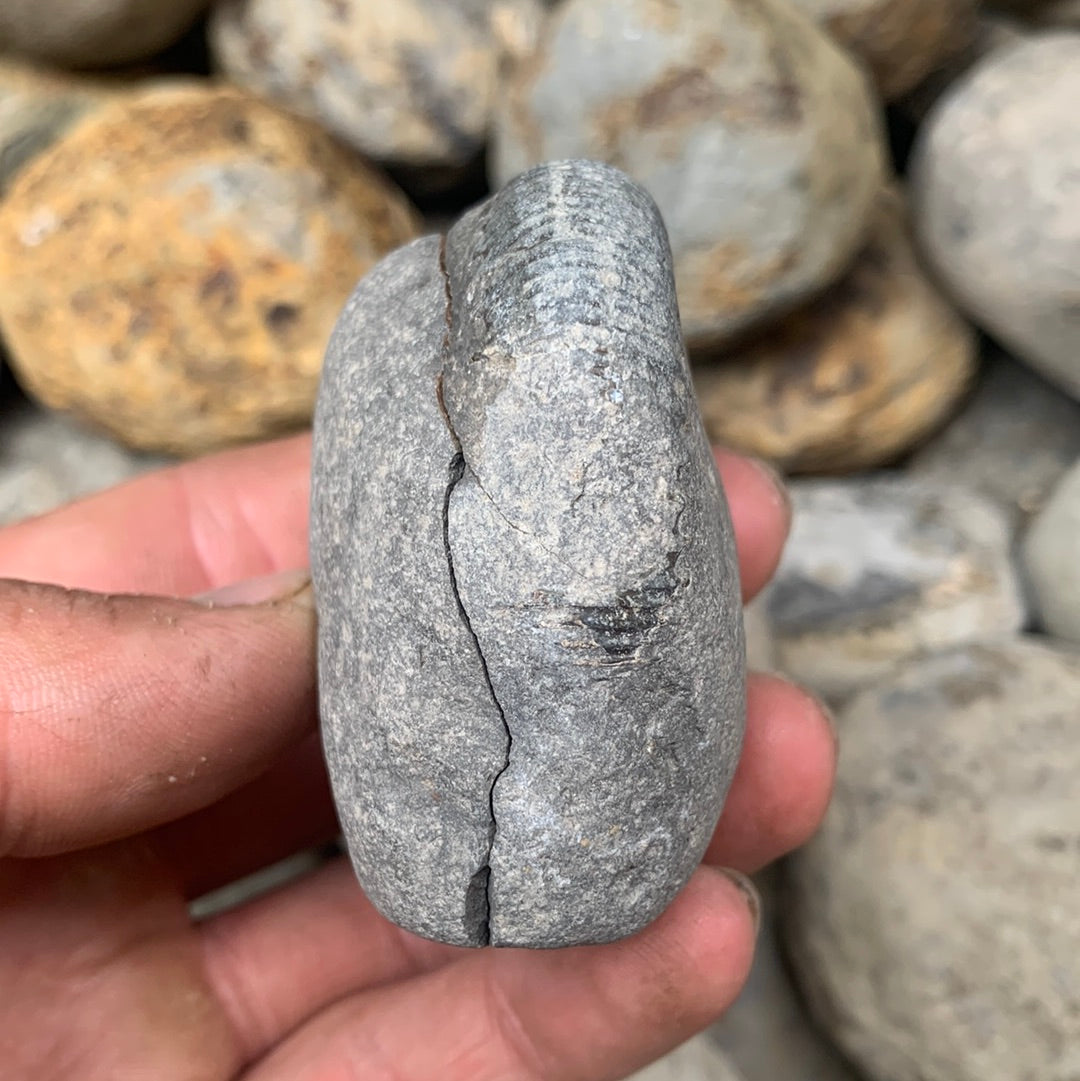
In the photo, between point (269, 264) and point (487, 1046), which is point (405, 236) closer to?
point (269, 264)

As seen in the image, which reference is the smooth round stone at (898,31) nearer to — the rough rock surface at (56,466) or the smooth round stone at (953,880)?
the smooth round stone at (953,880)

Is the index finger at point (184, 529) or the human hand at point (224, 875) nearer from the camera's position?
the human hand at point (224, 875)

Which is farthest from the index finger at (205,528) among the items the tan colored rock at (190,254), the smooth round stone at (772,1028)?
the smooth round stone at (772,1028)

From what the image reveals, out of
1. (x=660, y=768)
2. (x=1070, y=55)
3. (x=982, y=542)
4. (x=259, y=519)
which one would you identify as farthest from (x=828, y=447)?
(x=660, y=768)

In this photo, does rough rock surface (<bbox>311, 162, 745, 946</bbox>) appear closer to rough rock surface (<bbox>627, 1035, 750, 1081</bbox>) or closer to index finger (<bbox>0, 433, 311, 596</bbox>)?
index finger (<bbox>0, 433, 311, 596</bbox>)

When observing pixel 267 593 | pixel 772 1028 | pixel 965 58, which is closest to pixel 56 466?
pixel 267 593

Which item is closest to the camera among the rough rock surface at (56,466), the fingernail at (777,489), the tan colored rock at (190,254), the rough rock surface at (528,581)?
the rough rock surface at (528,581)

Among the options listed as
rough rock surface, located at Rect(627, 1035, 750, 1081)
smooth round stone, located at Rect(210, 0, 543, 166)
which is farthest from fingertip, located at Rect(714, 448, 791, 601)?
smooth round stone, located at Rect(210, 0, 543, 166)
